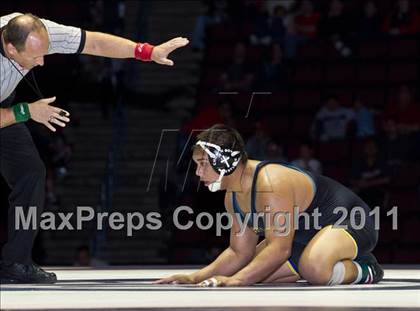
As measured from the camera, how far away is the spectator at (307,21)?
11.6 m

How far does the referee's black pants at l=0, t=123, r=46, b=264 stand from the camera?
4.86m

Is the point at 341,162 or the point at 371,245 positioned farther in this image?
the point at 341,162

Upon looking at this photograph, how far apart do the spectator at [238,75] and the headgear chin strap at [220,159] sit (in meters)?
6.06

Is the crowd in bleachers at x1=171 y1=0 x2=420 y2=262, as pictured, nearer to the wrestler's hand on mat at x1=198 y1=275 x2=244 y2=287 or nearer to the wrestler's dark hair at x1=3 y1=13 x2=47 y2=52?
the wrestler's hand on mat at x1=198 y1=275 x2=244 y2=287

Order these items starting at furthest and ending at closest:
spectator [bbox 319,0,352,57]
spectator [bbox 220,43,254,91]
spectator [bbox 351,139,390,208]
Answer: spectator [bbox 319,0,352,57], spectator [bbox 220,43,254,91], spectator [bbox 351,139,390,208]

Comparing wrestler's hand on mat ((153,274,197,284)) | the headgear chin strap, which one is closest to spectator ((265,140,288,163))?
wrestler's hand on mat ((153,274,197,284))

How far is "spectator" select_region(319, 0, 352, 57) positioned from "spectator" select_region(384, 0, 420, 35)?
0.44 meters

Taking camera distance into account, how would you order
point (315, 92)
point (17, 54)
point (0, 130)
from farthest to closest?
1. point (315, 92)
2. point (0, 130)
3. point (17, 54)

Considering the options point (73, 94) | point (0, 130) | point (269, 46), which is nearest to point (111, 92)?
point (73, 94)

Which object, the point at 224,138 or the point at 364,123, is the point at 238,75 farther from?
the point at 224,138

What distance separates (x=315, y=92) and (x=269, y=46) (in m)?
0.83

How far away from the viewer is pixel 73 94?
11.7m

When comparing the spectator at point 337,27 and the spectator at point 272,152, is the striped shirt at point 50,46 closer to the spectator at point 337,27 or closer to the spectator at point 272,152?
the spectator at point 272,152

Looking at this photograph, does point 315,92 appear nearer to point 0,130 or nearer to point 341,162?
point 341,162
